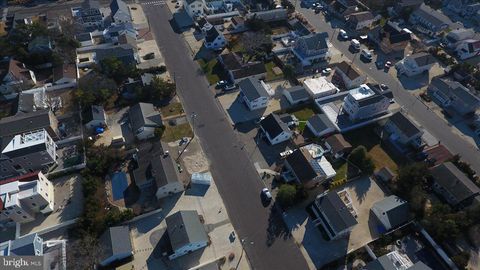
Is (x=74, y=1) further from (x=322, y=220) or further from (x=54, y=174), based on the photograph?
(x=322, y=220)

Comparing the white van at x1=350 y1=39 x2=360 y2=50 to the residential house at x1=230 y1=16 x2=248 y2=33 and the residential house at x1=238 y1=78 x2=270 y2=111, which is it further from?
the residential house at x1=238 y1=78 x2=270 y2=111

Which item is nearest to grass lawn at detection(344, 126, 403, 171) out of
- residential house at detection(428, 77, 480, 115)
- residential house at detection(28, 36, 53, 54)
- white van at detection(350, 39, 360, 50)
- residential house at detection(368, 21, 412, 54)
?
residential house at detection(428, 77, 480, 115)

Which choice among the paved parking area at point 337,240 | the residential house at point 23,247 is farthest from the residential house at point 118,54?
the paved parking area at point 337,240

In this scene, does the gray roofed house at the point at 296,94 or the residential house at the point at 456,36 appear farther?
the residential house at the point at 456,36

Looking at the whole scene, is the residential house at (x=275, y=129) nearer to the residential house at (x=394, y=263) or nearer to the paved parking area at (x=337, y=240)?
the paved parking area at (x=337, y=240)

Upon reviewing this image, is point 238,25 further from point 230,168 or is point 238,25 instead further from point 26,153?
point 26,153

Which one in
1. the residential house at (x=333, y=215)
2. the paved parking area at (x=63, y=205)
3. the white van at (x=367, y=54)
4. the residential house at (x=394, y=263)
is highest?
the white van at (x=367, y=54)
